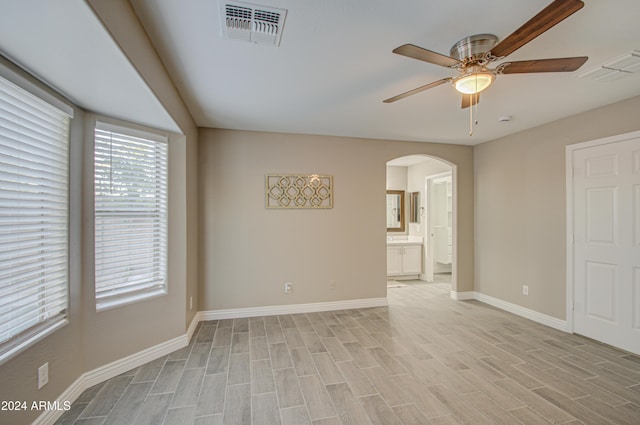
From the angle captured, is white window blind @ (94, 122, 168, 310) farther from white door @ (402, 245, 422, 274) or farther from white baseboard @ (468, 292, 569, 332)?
white door @ (402, 245, 422, 274)

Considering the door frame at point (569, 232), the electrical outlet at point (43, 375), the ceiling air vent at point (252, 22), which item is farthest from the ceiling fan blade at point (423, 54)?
the electrical outlet at point (43, 375)

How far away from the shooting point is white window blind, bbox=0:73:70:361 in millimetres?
1634

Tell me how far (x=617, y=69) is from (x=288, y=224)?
11.7ft

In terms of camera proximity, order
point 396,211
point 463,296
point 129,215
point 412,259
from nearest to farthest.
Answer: point 129,215 < point 463,296 < point 412,259 < point 396,211

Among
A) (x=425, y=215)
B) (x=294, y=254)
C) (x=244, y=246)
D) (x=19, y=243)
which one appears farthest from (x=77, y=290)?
(x=425, y=215)

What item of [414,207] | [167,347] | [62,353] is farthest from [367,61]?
[414,207]

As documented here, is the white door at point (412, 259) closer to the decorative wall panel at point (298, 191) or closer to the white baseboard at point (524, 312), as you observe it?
the white baseboard at point (524, 312)

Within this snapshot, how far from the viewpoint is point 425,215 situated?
20.5 feet

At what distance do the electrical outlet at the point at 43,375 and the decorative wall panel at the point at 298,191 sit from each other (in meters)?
2.65

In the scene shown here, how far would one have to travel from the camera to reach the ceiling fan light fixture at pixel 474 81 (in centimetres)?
188

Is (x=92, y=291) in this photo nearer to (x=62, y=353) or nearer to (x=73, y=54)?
(x=62, y=353)

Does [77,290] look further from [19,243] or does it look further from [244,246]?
[244,246]

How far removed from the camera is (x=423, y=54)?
5.43 ft

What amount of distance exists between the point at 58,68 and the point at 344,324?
355cm
